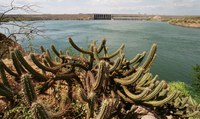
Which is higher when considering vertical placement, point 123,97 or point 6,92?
point 6,92

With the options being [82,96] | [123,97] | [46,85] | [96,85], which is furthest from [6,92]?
[123,97]

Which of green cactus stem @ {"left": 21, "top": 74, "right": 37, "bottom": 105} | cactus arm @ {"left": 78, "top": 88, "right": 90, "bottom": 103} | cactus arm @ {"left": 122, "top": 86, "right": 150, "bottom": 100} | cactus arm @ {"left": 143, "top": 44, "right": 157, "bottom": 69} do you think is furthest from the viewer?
cactus arm @ {"left": 143, "top": 44, "right": 157, "bottom": 69}

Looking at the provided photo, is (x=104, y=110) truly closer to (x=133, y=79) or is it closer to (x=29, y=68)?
(x=133, y=79)

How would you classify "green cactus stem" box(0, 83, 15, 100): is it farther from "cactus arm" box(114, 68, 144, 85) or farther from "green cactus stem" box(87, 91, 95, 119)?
"cactus arm" box(114, 68, 144, 85)

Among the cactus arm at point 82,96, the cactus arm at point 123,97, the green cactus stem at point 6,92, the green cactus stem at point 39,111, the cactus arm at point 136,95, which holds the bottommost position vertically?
the cactus arm at point 123,97

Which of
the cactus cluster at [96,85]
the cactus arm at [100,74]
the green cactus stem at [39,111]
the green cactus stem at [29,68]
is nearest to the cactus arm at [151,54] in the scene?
the cactus cluster at [96,85]

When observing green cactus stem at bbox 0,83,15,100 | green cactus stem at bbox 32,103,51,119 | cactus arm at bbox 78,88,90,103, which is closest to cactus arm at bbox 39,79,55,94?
green cactus stem at bbox 0,83,15,100

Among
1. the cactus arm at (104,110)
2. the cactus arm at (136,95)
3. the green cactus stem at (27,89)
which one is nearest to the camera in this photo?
the green cactus stem at (27,89)

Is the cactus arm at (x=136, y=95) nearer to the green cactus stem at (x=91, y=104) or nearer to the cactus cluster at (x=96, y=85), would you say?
the cactus cluster at (x=96, y=85)

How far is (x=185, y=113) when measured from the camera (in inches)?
196

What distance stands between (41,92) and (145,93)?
5.35 ft

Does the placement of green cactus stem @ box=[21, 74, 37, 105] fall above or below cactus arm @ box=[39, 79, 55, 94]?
above

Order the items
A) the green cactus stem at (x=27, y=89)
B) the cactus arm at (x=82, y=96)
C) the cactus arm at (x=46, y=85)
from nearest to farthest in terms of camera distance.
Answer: the green cactus stem at (x=27, y=89)
the cactus arm at (x=82, y=96)
the cactus arm at (x=46, y=85)

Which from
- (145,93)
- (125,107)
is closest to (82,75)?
(125,107)
